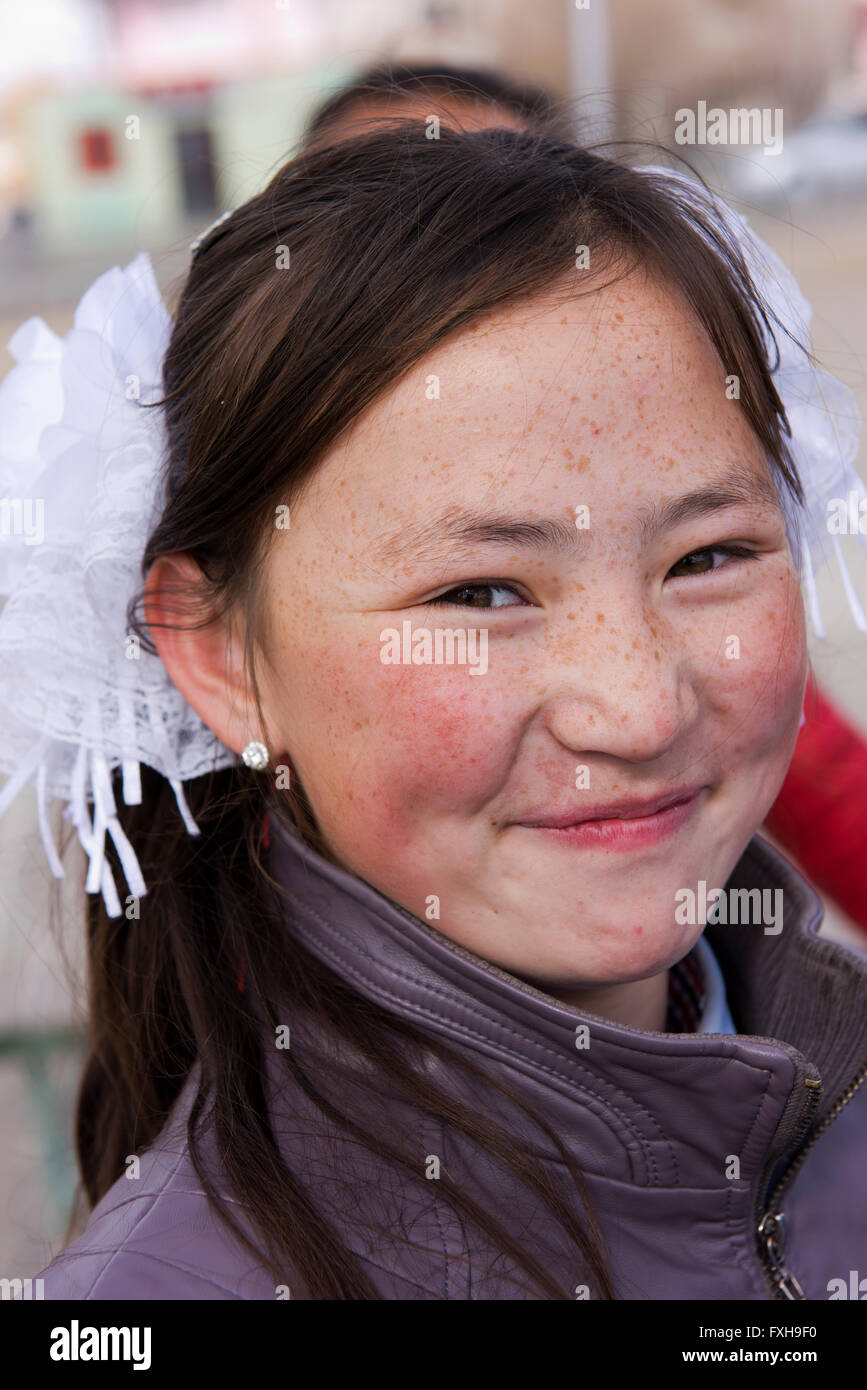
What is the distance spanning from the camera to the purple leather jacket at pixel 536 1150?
48.3 inches

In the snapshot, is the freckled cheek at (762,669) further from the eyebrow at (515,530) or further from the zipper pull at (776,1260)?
the zipper pull at (776,1260)

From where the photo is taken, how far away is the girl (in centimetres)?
122

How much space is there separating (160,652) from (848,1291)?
1.03 m

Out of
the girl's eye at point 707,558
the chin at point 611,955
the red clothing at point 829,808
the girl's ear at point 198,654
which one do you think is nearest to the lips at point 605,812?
the chin at point 611,955

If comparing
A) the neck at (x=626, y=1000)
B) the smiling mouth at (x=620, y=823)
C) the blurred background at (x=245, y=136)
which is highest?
the blurred background at (x=245, y=136)

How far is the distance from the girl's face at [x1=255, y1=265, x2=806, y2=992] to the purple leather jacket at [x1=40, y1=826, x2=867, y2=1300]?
0.19ft

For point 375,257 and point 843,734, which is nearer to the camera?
point 375,257

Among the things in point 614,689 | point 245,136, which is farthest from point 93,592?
point 245,136

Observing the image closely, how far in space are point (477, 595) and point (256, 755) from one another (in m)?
0.34

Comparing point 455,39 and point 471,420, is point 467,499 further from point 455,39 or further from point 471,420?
point 455,39

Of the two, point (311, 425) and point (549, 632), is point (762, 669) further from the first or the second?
point (311, 425)

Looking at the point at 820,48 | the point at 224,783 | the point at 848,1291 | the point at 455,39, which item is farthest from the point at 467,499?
the point at 455,39

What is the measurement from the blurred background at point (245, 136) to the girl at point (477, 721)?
1.28 ft

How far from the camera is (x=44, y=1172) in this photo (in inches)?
118
